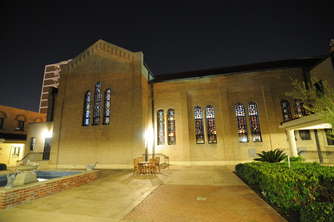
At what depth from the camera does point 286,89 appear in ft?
51.8

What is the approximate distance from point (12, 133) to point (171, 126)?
22.1m

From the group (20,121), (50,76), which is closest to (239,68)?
(20,121)

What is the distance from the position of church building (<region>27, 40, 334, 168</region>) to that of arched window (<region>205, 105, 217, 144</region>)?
94mm

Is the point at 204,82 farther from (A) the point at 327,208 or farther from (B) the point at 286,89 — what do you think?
(A) the point at 327,208

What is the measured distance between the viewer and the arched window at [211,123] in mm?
16050

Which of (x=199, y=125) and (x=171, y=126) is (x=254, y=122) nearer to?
(x=199, y=125)

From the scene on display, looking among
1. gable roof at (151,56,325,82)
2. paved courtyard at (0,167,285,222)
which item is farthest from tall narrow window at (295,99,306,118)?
paved courtyard at (0,167,285,222)

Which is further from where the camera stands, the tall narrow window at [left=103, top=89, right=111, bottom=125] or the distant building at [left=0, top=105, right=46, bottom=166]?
the distant building at [left=0, top=105, right=46, bottom=166]

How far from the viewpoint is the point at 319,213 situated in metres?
2.90

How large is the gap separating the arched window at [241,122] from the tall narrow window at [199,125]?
11.2 feet

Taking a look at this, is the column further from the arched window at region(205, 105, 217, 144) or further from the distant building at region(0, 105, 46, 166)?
the distant building at region(0, 105, 46, 166)

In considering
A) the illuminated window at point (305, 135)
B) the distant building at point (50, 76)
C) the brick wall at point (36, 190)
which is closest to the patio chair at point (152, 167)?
the brick wall at point (36, 190)

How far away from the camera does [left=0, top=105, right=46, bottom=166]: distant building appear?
20.4 m

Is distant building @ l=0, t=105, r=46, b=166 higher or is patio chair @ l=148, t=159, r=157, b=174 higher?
distant building @ l=0, t=105, r=46, b=166
